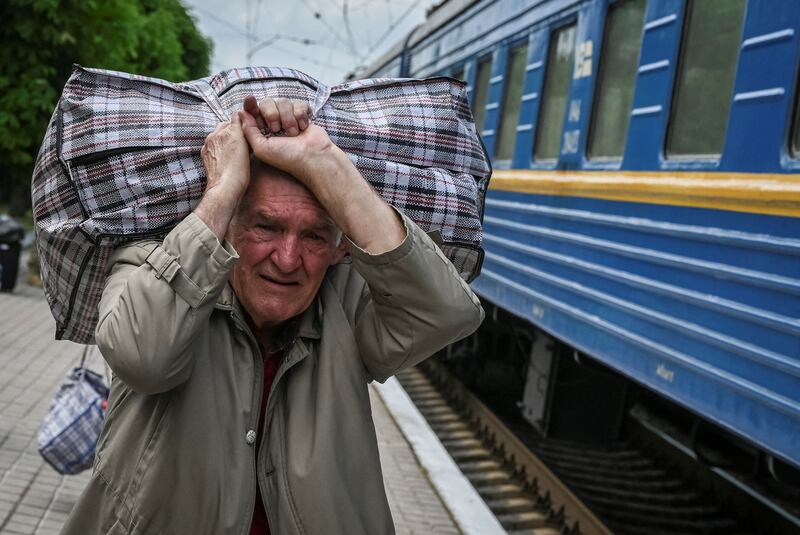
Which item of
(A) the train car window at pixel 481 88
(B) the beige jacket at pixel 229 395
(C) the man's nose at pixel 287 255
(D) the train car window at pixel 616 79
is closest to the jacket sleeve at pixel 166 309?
(B) the beige jacket at pixel 229 395

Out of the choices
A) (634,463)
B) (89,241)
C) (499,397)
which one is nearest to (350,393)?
(89,241)

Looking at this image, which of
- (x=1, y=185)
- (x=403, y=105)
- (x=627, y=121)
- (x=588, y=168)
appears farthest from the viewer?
(x=1, y=185)

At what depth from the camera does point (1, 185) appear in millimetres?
16531

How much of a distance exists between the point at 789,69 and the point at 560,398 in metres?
4.01

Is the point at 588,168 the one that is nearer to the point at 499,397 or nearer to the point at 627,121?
the point at 627,121

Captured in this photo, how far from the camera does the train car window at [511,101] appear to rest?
8.30 m

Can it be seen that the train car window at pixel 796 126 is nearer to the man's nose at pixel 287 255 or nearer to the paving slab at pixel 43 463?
the paving slab at pixel 43 463

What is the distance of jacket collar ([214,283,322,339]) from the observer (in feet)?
6.61

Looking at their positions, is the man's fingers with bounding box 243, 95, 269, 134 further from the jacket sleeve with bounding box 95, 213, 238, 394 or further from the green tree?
the green tree

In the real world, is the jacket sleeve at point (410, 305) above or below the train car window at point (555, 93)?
below

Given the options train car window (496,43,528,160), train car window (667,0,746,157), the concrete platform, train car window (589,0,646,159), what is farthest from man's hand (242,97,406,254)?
train car window (496,43,528,160)

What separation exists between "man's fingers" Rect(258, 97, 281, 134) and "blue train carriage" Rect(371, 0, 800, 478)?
8.81ft

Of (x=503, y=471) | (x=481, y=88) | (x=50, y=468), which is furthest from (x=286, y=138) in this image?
(x=481, y=88)

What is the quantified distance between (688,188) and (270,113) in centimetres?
341
